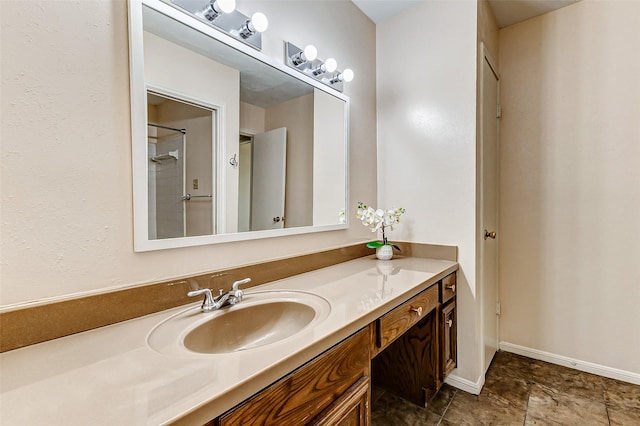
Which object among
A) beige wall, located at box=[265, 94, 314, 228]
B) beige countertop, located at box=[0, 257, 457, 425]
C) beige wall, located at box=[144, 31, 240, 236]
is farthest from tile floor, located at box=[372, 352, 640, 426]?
beige wall, located at box=[144, 31, 240, 236]

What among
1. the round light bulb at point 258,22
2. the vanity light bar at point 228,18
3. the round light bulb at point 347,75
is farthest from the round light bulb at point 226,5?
the round light bulb at point 347,75

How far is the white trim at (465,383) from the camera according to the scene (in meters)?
1.75

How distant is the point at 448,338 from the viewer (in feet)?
5.56

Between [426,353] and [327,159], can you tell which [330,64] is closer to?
[327,159]

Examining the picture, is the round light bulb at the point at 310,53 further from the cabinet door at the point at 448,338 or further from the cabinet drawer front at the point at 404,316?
the cabinet door at the point at 448,338

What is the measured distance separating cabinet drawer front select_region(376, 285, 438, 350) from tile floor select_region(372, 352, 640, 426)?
0.61 metres

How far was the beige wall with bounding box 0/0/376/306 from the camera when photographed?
2.45 feet

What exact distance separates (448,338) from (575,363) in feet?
3.48

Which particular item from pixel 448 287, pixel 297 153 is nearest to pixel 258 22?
pixel 297 153

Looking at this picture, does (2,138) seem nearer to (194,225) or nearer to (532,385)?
(194,225)

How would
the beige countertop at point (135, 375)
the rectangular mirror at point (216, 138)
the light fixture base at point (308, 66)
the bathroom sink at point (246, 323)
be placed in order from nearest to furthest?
the beige countertop at point (135, 375) → the bathroom sink at point (246, 323) → the rectangular mirror at point (216, 138) → the light fixture base at point (308, 66)

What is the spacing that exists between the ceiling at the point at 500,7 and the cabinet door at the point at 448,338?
1896mm

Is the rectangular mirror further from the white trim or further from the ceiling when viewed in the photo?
the white trim

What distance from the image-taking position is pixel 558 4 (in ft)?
6.48
